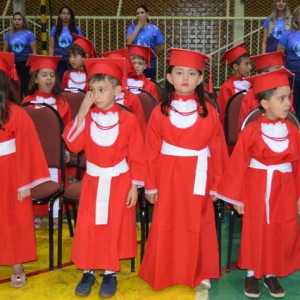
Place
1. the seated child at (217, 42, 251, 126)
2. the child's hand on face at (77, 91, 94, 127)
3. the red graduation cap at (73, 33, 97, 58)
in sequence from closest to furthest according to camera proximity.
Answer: the child's hand on face at (77, 91, 94, 127), the seated child at (217, 42, 251, 126), the red graduation cap at (73, 33, 97, 58)

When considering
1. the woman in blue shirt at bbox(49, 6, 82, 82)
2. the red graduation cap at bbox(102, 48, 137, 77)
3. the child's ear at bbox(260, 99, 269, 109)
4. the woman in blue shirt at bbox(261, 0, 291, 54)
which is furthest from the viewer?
the woman in blue shirt at bbox(49, 6, 82, 82)

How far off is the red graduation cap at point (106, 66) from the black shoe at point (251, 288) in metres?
1.41

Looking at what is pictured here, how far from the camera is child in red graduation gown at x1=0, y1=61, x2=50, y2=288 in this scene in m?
3.07

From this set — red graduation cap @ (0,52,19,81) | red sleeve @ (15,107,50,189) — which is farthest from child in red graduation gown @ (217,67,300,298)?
red graduation cap @ (0,52,19,81)

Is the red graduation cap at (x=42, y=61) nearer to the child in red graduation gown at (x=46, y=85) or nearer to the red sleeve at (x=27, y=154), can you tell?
the child in red graduation gown at (x=46, y=85)

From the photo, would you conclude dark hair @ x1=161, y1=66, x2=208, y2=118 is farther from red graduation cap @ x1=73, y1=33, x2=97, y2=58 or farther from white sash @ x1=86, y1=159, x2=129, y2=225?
red graduation cap @ x1=73, y1=33, x2=97, y2=58

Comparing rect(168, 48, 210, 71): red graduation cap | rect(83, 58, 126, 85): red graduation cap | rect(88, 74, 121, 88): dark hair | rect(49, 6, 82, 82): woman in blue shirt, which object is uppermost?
rect(49, 6, 82, 82): woman in blue shirt

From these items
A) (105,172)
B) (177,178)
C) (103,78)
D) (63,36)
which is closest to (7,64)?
(103,78)

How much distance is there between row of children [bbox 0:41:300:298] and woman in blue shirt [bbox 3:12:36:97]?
4308 millimetres

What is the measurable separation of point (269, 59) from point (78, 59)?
2.03 m

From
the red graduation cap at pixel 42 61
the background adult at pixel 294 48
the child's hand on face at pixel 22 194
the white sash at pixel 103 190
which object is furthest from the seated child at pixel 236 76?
the child's hand on face at pixel 22 194

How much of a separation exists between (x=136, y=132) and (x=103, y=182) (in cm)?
34

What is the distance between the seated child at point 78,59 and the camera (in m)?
5.37

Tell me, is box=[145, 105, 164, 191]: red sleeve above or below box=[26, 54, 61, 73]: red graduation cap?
below
